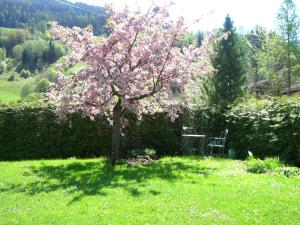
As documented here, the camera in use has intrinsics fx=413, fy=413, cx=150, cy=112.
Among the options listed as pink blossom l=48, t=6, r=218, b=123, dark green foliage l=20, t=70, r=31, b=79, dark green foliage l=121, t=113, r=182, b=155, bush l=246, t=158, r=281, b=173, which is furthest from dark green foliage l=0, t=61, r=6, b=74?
bush l=246, t=158, r=281, b=173

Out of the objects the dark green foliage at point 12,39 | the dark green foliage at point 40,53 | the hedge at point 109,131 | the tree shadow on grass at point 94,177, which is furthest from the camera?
the dark green foliage at point 12,39

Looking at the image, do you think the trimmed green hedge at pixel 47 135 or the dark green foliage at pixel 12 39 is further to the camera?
the dark green foliage at pixel 12 39

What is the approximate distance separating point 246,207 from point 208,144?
405 inches

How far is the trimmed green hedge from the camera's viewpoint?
16.6m

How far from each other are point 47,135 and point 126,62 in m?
5.76

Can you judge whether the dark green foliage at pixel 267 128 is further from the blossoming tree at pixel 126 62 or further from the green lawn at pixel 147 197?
the blossoming tree at pixel 126 62

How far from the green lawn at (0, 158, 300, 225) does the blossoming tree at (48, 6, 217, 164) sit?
8.28 feet

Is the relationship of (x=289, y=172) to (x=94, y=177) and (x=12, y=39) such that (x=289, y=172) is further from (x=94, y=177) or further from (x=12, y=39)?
(x=12, y=39)

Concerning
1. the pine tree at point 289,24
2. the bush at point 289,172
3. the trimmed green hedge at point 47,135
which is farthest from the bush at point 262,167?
the pine tree at point 289,24

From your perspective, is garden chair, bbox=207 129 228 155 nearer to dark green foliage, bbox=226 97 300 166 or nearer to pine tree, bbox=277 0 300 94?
dark green foliage, bbox=226 97 300 166

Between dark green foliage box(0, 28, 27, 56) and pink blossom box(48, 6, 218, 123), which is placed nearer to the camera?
pink blossom box(48, 6, 218, 123)

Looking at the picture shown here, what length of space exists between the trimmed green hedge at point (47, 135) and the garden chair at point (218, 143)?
3.57 metres

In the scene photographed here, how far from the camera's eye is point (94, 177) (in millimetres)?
10500

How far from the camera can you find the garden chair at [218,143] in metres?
16.7
